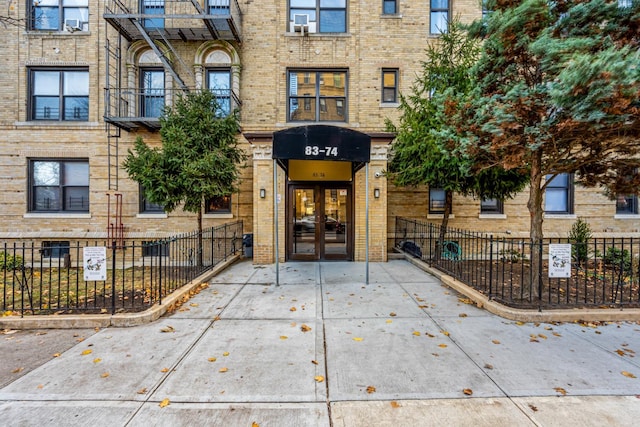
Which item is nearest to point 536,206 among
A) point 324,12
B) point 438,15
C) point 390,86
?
point 390,86

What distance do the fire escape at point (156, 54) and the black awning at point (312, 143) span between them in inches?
214

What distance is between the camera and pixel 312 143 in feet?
19.4

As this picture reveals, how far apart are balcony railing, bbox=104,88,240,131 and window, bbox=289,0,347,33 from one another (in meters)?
3.95

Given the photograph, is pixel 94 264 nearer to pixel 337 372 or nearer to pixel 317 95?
pixel 337 372

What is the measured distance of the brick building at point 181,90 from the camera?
10289 mm

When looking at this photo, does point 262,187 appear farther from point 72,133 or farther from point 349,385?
point 72,133

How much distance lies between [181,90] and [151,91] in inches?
63.9

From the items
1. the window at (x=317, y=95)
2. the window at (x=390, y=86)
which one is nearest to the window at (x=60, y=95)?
the window at (x=317, y=95)

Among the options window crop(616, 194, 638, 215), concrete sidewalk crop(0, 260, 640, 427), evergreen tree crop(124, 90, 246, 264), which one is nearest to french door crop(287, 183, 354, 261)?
evergreen tree crop(124, 90, 246, 264)

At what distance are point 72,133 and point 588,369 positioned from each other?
14.9m

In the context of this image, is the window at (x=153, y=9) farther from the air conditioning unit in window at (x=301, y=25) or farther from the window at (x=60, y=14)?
the air conditioning unit in window at (x=301, y=25)

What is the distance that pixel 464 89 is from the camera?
23.7 ft

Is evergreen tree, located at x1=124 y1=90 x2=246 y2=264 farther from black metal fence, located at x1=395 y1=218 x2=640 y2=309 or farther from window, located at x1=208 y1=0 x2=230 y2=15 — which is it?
black metal fence, located at x1=395 y1=218 x2=640 y2=309

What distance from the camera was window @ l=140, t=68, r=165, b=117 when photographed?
420 inches
